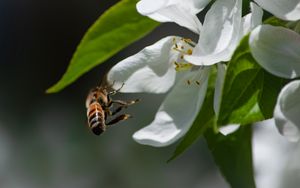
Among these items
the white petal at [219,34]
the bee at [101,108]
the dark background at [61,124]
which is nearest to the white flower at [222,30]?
the white petal at [219,34]

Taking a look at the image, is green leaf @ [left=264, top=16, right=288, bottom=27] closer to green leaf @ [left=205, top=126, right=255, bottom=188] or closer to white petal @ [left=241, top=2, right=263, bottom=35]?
white petal @ [left=241, top=2, right=263, bottom=35]

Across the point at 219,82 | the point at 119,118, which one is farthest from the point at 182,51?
the point at 119,118

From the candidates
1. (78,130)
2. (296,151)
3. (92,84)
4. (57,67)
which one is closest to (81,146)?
(78,130)

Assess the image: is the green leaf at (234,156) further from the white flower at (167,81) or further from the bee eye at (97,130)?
the bee eye at (97,130)

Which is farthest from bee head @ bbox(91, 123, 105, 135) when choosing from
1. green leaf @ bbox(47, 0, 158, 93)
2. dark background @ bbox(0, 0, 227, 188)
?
dark background @ bbox(0, 0, 227, 188)

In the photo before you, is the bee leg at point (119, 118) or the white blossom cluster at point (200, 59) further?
the bee leg at point (119, 118)

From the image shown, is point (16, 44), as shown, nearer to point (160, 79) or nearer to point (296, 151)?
point (296, 151)
